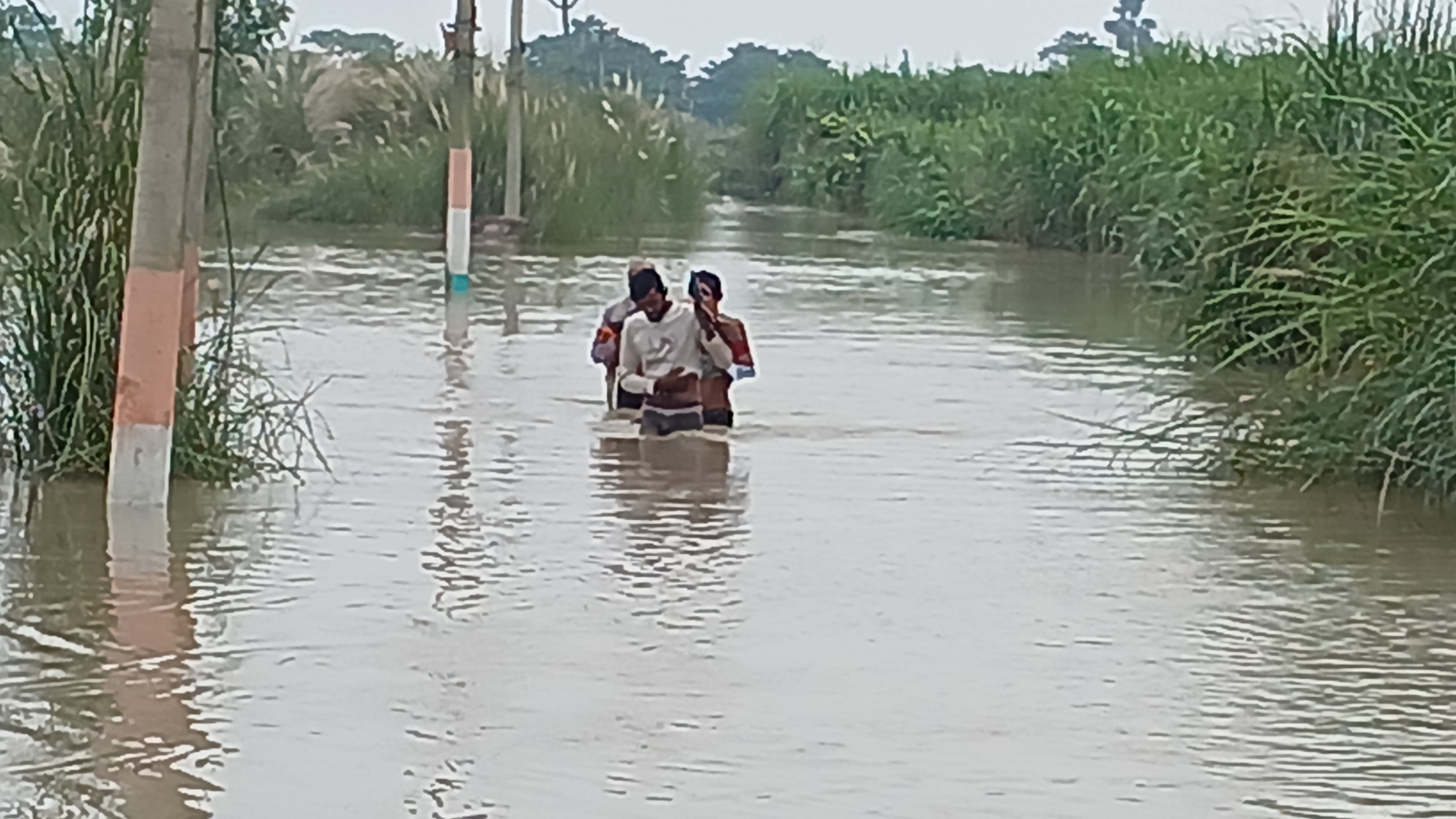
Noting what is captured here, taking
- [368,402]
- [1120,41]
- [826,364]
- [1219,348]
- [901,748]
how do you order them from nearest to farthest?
[901,748] → [368,402] → [1219,348] → [826,364] → [1120,41]

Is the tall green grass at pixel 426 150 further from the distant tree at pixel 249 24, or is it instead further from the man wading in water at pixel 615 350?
the man wading in water at pixel 615 350

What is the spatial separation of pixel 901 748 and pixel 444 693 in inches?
48.2

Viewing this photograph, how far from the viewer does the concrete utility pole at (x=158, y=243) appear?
29.8 feet

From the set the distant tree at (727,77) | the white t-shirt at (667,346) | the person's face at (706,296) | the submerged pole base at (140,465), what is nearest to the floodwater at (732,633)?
the submerged pole base at (140,465)

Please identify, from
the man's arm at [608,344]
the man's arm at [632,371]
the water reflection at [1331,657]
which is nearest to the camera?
the water reflection at [1331,657]

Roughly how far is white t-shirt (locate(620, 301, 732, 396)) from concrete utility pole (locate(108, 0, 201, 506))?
147 inches

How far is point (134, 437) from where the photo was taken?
366 inches

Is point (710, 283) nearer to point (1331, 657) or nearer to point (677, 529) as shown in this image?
point (677, 529)

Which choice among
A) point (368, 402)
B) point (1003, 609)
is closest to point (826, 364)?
point (368, 402)

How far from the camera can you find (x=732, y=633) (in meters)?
7.83

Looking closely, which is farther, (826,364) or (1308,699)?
(826,364)

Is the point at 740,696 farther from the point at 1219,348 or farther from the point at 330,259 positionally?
the point at 330,259

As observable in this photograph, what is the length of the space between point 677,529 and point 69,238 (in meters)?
2.38

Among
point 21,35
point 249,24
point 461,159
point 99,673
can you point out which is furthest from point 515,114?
point 99,673
